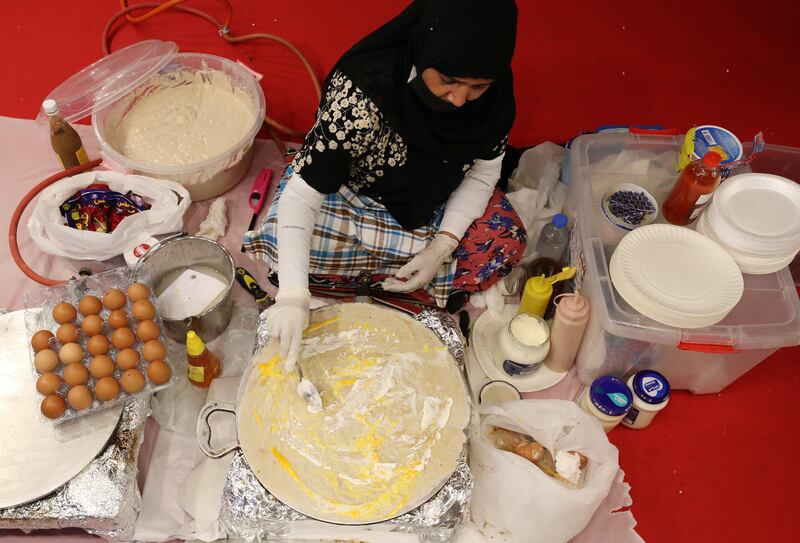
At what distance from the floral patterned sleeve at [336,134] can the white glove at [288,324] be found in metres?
0.27

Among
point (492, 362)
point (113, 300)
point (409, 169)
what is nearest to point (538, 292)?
point (492, 362)

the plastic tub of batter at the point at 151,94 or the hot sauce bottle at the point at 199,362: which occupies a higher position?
the plastic tub of batter at the point at 151,94

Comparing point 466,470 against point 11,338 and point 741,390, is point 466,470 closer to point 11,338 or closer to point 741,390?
point 741,390

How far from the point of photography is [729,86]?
252cm

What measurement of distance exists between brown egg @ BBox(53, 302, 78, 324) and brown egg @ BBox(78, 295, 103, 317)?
0.08 feet

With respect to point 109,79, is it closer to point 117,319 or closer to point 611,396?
point 117,319

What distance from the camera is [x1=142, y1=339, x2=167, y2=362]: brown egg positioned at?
5.13 feet

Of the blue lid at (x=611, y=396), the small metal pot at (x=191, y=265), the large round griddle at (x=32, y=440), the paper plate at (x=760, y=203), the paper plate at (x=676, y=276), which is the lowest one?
the blue lid at (x=611, y=396)

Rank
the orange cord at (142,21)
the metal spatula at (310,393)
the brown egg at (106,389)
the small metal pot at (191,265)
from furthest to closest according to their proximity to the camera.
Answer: the orange cord at (142,21)
the small metal pot at (191,265)
the brown egg at (106,389)
the metal spatula at (310,393)

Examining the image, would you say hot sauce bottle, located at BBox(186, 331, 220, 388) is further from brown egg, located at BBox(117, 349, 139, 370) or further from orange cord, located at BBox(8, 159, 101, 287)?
orange cord, located at BBox(8, 159, 101, 287)

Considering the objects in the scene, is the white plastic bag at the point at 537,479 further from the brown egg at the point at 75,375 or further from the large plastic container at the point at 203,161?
the large plastic container at the point at 203,161

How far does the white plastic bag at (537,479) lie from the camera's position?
4.76ft

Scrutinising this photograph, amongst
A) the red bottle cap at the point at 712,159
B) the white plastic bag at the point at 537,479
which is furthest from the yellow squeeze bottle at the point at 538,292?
the red bottle cap at the point at 712,159

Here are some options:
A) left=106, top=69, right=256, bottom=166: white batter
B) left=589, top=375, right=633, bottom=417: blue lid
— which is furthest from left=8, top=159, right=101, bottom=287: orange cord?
left=589, top=375, right=633, bottom=417: blue lid
